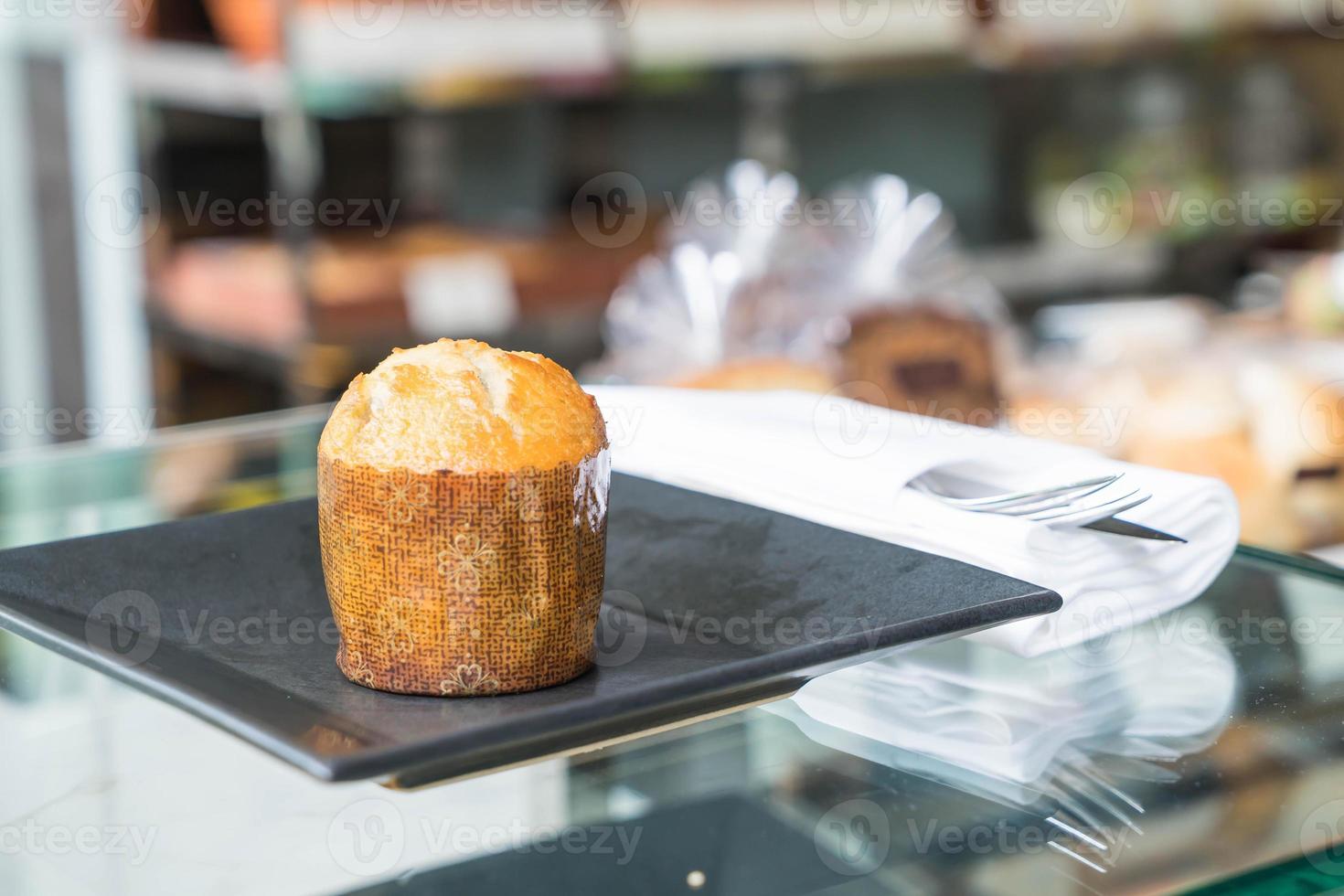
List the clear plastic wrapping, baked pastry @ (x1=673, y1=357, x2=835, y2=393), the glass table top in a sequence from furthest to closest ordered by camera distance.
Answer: the clear plastic wrapping
baked pastry @ (x1=673, y1=357, x2=835, y2=393)
the glass table top

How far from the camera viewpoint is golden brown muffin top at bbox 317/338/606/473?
1.70 ft

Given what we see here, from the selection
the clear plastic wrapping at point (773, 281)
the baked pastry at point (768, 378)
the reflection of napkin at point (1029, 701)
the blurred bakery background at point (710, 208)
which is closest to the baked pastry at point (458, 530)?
Answer: the reflection of napkin at point (1029, 701)

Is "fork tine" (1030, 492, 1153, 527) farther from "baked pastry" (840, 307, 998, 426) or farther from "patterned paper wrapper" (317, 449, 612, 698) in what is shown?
"baked pastry" (840, 307, 998, 426)

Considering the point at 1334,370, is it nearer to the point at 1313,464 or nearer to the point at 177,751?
the point at 1313,464

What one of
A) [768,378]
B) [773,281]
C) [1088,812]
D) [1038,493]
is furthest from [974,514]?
[773,281]

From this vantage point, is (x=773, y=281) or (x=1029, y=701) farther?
(x=773, y=281)

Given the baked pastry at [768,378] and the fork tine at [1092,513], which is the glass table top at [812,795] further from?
the baked pastry at [768,378]

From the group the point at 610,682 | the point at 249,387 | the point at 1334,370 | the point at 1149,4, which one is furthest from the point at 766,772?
the point at 1149,4

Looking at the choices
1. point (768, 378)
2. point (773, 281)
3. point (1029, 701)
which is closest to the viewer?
point (1029, 701)

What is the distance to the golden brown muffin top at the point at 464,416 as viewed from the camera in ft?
1.70

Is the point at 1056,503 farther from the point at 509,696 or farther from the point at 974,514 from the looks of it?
the point at 509,696

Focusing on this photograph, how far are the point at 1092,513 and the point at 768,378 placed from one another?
0.57 metres

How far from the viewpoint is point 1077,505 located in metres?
0.61

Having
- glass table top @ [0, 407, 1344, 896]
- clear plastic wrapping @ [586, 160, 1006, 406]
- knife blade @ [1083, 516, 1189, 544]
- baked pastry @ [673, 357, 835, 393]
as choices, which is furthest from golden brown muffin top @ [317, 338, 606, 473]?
clear plastic wrapping @ [586, 160, 1006, 406]
